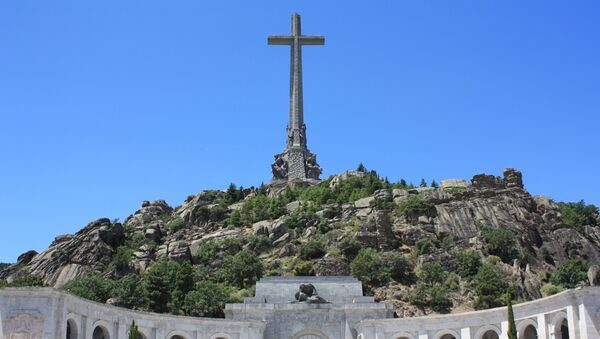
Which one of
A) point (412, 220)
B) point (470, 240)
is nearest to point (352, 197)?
point (412, 220)

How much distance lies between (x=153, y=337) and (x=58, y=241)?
4500 cm

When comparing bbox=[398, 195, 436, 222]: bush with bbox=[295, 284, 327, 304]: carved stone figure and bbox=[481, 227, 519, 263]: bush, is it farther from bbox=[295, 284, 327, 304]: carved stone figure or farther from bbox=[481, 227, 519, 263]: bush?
bbox=[295, 284, 327, 304]: carved stone figure

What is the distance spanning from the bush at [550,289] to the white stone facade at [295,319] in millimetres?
23081

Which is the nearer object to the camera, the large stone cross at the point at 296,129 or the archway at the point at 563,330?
the archway at the point at 563,330

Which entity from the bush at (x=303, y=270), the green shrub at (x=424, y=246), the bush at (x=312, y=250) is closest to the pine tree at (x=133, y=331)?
the bush at (x=303, y=270)

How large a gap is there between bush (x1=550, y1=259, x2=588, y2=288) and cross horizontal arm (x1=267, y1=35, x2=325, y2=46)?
56.2 metres

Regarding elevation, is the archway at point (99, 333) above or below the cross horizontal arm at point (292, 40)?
below

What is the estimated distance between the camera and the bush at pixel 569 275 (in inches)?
3477

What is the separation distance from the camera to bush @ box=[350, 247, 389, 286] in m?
90.4

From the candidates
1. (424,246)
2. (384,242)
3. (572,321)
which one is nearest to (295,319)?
(572,321)

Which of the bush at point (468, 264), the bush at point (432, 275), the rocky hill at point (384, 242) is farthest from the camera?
the bush at point (468, 264)

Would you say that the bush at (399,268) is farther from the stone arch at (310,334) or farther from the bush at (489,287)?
the stone arch at (310,334)

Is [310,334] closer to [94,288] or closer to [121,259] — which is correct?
[94,288]

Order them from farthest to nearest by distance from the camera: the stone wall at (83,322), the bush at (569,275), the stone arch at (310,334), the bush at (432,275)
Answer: the bush at (432,275) < the bush at (569,275) < the stone arch at (310,334) < the stone wall at (83,322)
